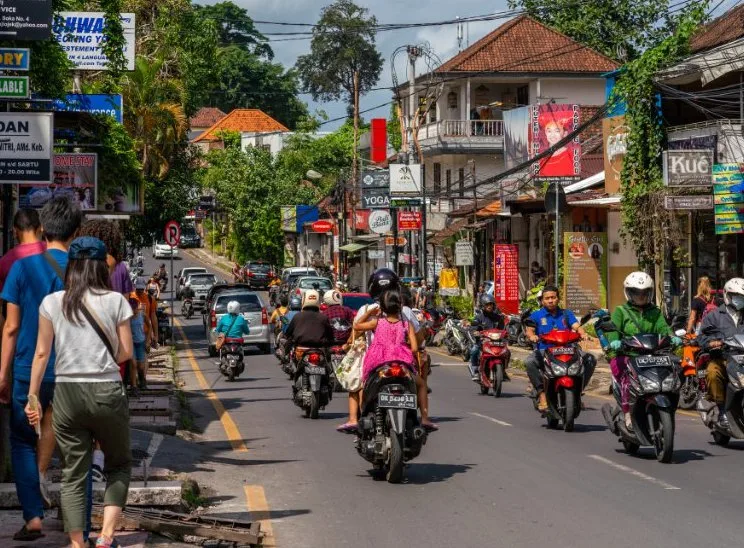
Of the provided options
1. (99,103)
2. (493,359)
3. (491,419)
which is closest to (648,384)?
(491,419)

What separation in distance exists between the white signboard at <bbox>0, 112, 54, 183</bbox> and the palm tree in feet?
85.8

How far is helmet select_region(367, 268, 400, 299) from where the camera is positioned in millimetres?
12758

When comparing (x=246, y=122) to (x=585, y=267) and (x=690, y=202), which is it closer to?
(x=585, y=267)

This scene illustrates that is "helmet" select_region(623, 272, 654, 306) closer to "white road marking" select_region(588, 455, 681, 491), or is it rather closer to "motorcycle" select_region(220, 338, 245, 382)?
"white road marking" select_region(588, 455, 681, 491)

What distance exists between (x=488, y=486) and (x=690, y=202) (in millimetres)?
16960

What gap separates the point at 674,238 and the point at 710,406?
16.9 m

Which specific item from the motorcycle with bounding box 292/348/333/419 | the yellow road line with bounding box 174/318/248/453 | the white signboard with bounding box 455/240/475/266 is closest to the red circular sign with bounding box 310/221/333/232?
the white signboard with bounding box 455/240/475/266

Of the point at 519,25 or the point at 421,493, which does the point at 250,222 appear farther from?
the point at 421,493

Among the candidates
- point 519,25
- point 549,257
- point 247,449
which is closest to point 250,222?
point 519,25

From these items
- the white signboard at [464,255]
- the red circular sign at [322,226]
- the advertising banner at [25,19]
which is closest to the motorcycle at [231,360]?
the advertising banner at [25,19]

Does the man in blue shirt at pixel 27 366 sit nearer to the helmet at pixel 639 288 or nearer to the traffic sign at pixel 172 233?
the helmet at pixel 639 288

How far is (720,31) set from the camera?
1500 inches

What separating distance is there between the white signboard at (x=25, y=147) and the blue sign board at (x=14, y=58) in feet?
2.57

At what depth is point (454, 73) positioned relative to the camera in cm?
5716
